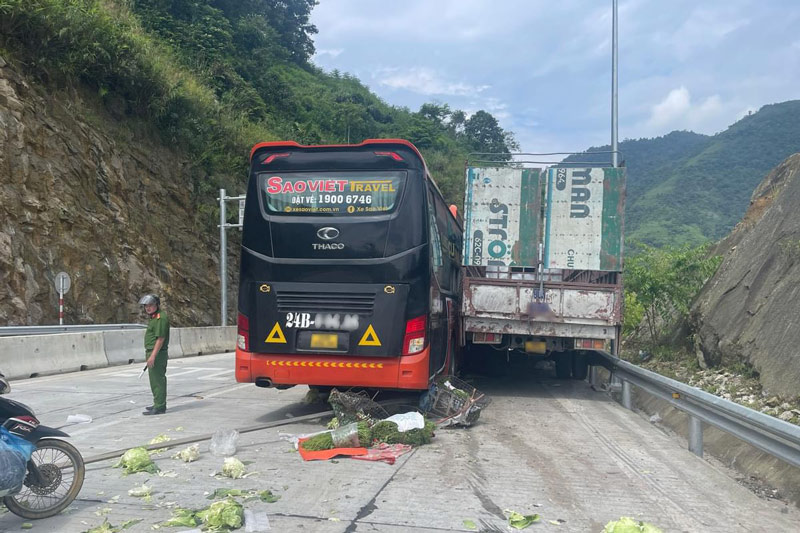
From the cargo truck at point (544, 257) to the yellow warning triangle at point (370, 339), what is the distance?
3.21 meters

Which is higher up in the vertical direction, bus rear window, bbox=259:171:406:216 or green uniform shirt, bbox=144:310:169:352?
bus rear window, bbox=259:171:406:216

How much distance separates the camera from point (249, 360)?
318 inches

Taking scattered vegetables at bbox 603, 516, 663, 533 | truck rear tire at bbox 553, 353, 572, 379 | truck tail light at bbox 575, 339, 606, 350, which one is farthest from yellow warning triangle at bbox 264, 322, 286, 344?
truck rear tire at bbox 553, 353, 572, 379

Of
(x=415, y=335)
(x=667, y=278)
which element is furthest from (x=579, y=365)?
(x=415, y=335)

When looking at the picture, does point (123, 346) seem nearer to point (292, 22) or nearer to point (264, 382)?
point (264, 382)

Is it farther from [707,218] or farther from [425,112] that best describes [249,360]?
[425,112]

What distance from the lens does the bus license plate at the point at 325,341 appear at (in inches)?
309

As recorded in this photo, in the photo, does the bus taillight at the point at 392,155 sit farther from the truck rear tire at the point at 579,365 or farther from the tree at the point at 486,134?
the tree at the point at 486,134

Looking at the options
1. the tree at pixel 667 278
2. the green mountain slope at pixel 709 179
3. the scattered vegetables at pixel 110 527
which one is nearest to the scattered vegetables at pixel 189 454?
the scattered vegetables at pixel 110 527

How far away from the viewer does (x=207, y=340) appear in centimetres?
2097

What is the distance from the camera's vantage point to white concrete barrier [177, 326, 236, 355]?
64.4 ft

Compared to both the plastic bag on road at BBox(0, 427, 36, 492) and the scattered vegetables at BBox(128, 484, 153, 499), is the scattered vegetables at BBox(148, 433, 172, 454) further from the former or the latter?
the plastic bag on road at BBox(0, 427, 36, 492)

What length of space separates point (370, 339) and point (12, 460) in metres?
4.11

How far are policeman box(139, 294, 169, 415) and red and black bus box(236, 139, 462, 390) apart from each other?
130cm
